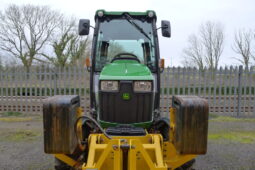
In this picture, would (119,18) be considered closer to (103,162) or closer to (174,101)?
(174,101)

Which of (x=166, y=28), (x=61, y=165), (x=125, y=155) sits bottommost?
(x=61, y=165)

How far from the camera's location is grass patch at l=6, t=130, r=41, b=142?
5996 mm

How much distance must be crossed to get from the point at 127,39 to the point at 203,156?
3.00 meters

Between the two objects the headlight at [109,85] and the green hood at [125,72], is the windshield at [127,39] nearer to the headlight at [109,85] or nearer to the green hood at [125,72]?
the green hood at [125,72]

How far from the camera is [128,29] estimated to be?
364 cm

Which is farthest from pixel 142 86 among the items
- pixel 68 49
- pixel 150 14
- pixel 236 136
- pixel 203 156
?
pixel 68 49

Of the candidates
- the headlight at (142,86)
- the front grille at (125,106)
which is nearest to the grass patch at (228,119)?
the front grille at (125,106)

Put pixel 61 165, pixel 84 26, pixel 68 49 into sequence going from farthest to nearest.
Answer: pixel 68 49, pixel 84 26, pixel 61 165

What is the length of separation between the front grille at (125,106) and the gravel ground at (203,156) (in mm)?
1923

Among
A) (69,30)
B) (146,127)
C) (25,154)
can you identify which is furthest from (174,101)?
(69,30)

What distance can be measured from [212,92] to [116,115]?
7.30 m

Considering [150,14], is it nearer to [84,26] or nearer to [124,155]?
[84,26]

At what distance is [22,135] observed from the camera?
6.36 meters

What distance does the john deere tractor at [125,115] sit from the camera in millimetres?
2406
